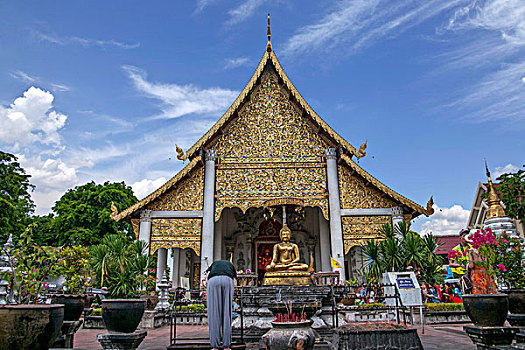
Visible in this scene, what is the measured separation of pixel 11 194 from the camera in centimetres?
1661

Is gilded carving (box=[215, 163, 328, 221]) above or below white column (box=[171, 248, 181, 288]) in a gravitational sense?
above

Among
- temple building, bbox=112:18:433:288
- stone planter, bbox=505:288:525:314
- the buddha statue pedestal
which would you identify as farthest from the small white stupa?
temple building, bbox=112:18:433:288

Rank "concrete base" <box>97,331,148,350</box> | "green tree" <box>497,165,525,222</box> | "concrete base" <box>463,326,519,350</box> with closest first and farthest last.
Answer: "concrete base" <box>463,326,519,350</box>
"concrete base" <box>97,331,148,350</box>
"green tree" <box>497,165,525,222</box>

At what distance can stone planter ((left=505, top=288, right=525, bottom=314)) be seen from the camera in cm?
407

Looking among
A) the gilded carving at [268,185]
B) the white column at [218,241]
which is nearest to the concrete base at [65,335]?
the gilded carving at [268,185]

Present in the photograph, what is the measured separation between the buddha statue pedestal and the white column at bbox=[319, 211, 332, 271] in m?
7.28

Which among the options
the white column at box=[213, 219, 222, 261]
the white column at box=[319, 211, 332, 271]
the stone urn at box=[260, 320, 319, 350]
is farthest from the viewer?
the white column at box=[213, 219, 222, 261]

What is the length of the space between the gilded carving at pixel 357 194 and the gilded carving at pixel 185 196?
4284 mm

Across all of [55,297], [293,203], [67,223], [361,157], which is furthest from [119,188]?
[55,297]

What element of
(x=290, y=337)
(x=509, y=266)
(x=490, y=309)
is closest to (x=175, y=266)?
(x=509, y=266)

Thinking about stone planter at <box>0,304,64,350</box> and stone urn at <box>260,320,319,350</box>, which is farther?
stone urn at <box>260,320,319,350</box>

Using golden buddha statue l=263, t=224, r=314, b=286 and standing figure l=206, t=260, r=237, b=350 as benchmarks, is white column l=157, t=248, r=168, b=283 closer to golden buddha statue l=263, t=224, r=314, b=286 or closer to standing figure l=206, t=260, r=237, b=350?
golden buddha statue l=263, t=224, r=314, b=286

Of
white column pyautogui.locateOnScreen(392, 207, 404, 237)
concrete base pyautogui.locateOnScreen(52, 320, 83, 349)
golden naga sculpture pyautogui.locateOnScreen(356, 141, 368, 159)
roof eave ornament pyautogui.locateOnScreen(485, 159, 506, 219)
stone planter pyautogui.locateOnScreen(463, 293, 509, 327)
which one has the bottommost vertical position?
concrete base pyautogui.locateOnScreen(52, 320, 83, 349)

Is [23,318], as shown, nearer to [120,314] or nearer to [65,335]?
[120,314]
